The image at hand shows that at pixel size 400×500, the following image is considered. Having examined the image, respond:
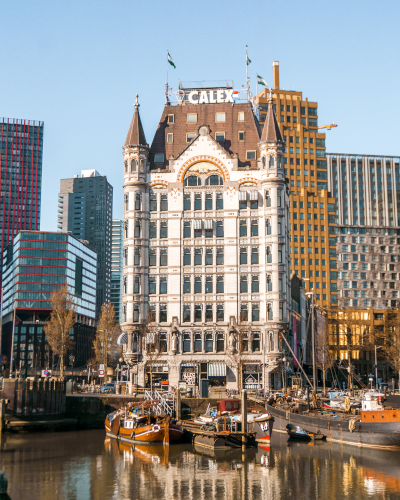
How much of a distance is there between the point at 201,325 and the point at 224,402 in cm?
2580

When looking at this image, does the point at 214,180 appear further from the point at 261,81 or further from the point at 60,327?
the point at 60,327

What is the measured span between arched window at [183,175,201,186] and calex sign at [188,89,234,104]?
17.8 m

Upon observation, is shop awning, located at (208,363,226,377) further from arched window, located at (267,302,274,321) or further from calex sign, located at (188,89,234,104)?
calex sign, located at (188,89,234,104)

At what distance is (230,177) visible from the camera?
119 m

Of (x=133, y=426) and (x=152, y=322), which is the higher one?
(x=152, y=322)

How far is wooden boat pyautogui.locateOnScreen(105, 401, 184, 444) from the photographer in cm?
7981

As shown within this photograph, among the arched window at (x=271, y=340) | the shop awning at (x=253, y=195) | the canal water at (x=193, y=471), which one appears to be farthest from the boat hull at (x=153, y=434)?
the shop awning at (x=253, y=195)

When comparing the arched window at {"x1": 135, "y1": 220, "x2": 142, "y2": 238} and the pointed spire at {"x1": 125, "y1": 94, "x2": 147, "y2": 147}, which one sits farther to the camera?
the pointed spire at {"x1": 125, "y1": 94, "x2": 147, "y2": 147}

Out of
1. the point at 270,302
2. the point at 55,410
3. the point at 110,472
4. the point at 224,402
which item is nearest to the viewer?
the point at 110,472

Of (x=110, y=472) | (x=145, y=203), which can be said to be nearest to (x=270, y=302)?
(x=145, y=203)

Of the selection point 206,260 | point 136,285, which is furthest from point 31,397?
point 206,260

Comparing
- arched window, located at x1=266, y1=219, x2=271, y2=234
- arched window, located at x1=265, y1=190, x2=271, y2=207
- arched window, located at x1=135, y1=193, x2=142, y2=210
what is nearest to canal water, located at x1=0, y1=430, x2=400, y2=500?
arched window, located at x1=266, y1=219, x2=271, y2=234

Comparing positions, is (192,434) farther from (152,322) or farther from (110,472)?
(152,322)

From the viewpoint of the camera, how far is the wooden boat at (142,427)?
79812 mm
